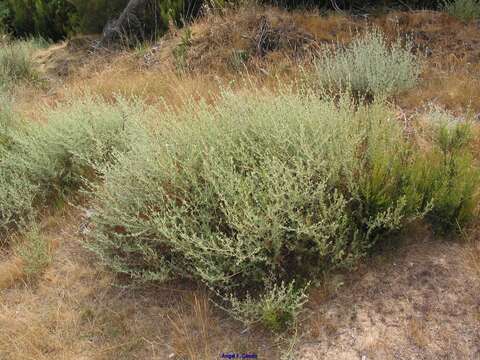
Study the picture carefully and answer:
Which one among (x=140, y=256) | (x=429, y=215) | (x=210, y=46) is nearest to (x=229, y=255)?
(x=140, y=256)

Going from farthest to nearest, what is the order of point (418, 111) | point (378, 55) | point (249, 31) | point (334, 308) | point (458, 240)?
point (249, 31), point (378, 55), point (418, 111), point (458, 240), point (334, 308)

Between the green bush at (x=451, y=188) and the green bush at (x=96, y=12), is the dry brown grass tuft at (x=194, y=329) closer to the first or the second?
the green bush at (x=451, y=188)

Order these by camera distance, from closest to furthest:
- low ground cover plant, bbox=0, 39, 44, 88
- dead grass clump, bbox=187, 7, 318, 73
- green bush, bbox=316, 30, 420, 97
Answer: green bush, bbox=316, 30, 420, 97 → dead grass clump, bbox=187, 7, 318, 73 → low ground cover plant, bbox=0, 39, 44, 88

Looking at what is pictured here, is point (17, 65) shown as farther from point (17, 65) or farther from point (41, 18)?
point (41, 18)

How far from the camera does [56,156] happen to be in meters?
3.74

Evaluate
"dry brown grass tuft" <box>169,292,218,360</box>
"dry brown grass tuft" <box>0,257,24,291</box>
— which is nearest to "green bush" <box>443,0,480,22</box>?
"dry brown grass tuft" <box>169,292,218,360</box>

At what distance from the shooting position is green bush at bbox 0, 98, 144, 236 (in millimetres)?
3492

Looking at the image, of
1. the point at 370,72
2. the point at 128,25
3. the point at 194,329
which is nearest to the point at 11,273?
the point at 194,329

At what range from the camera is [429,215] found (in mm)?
2479

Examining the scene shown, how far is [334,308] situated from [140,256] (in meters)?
1.18

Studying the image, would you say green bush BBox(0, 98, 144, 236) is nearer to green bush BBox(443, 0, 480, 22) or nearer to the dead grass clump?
the dead grass clump

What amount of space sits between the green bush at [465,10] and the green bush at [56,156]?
437 cm

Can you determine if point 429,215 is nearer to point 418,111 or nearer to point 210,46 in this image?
point 418,111

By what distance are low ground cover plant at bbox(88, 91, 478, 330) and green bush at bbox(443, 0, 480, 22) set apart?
376cm
